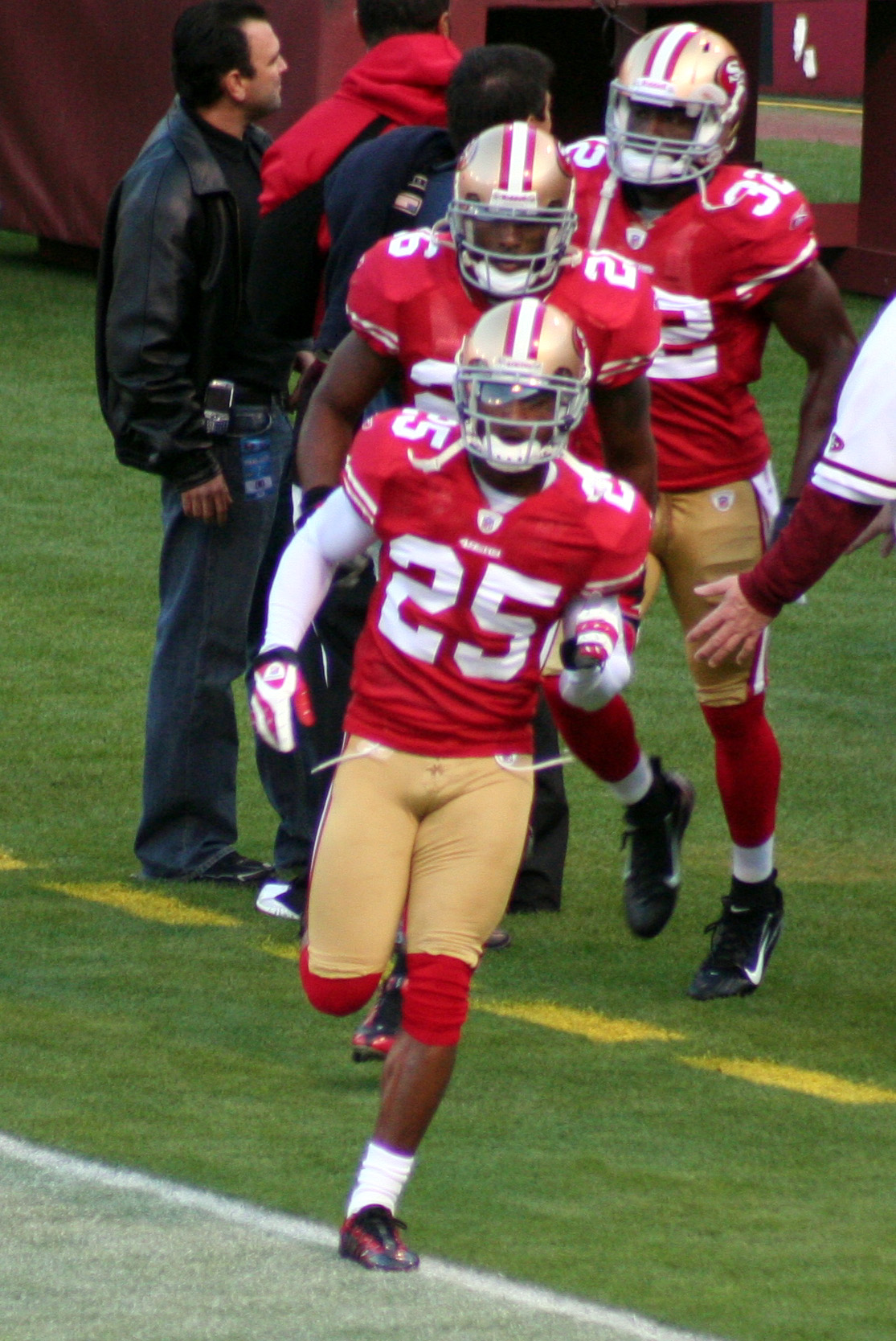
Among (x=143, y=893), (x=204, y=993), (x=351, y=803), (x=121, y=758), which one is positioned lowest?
(x=121, y=758)

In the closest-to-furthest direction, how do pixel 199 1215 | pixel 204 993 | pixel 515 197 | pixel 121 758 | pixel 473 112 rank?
pixel 199 1215 → pixel 515 197 → pixel 473 112 → pixel 204 993 → pixel 121 758

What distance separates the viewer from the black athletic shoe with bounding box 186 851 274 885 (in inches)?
242

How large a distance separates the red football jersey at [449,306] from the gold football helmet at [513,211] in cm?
13

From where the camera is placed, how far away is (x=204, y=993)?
527 cm

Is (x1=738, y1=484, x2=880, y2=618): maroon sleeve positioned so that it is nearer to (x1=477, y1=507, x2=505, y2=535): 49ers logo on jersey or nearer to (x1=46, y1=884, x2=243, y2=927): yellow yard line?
(x1=477, y1=507, x2=505, y2=535): 49ers logo on jersey

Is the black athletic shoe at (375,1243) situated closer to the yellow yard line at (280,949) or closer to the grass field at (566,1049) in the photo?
the grass field at (566,1049)

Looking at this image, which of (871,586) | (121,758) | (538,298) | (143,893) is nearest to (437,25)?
(538,298)

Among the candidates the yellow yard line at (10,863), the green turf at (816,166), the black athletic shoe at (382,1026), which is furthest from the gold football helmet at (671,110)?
the green turf at (816,166)

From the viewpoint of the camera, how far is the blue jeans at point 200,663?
611 cm

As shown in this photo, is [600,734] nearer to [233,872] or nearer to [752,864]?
[752,864]

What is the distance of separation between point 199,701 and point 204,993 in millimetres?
1104

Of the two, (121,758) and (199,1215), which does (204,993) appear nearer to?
(199,1215)

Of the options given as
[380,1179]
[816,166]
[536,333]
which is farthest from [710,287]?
[816,166]

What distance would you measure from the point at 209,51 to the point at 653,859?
7.70ft
